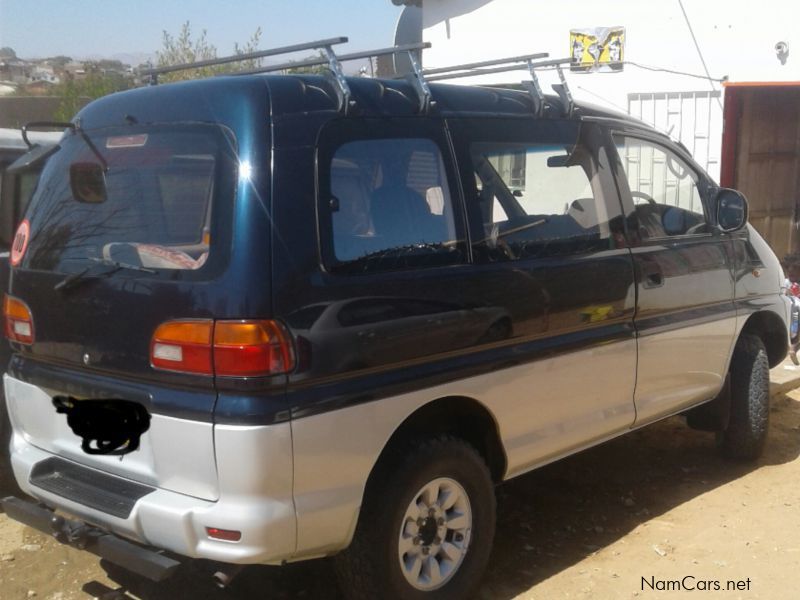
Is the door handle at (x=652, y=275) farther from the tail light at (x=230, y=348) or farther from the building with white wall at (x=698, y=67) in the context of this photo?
the building with white wall at (x=698, y=67)

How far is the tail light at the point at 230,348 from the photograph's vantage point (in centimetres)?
286

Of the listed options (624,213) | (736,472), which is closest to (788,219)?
(736,472)

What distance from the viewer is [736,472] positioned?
5449 mm

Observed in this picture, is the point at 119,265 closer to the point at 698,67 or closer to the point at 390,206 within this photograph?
the point at 390,206

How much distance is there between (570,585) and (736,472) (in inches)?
76.6

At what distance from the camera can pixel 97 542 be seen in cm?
322

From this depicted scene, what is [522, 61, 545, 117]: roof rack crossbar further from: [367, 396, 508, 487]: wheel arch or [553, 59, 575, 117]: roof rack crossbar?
[367, 396, 508, 487]: wheel arch

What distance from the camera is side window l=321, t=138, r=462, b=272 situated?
3.19m

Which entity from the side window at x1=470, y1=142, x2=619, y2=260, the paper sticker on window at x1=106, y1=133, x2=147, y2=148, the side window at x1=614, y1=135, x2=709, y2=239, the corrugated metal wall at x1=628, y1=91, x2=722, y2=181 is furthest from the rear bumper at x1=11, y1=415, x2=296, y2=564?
the corrugated metal wall at x1=628, y1=91, x2=722, y2=181

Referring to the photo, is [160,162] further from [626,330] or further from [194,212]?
[626,330]

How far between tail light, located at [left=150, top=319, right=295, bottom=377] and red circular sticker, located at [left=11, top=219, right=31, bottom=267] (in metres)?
1.00

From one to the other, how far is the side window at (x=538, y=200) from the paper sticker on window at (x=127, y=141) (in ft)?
4.27

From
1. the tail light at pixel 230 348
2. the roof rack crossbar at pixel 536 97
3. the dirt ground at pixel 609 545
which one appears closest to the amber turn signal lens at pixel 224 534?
the tail light at pixel 230 348

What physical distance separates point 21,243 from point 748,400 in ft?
13.2
